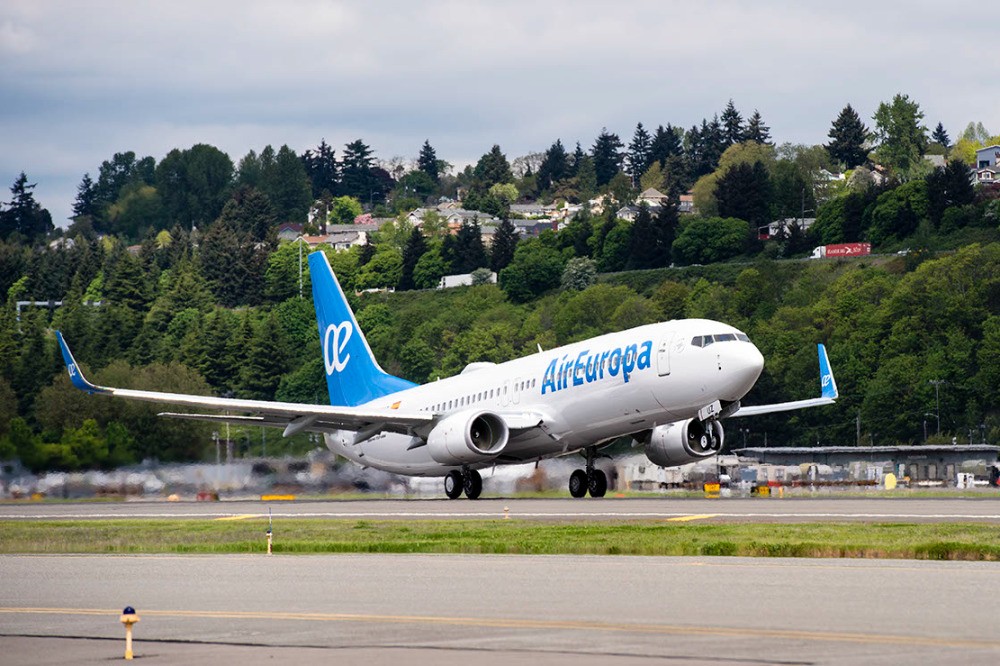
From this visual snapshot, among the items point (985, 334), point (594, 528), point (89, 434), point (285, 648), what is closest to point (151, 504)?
point (89, 434)

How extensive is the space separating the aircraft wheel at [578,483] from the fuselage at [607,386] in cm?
93

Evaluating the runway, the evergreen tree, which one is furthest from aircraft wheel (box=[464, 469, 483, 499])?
the evergreen tree

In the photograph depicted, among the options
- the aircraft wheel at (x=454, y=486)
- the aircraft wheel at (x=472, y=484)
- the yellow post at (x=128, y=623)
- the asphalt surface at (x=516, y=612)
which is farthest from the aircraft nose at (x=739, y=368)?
the yellow post at (x=128, y=623)

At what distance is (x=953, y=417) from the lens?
147125 millimetres

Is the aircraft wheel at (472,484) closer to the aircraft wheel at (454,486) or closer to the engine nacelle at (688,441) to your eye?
the aircraft wheel at (454,486)

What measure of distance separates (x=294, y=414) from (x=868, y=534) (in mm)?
26727

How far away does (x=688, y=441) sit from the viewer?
161 feet

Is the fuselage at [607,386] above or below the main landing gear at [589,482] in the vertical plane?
above

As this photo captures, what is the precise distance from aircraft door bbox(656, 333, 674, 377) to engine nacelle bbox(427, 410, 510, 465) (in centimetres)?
622

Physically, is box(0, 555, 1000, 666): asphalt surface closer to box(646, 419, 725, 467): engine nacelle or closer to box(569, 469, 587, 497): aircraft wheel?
box(646, 419, 725, 467): engine nacelle

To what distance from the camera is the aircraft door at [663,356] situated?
4756 cm

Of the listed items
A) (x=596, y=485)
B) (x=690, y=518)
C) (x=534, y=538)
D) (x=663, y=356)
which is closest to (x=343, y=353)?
(x=596, y=485)

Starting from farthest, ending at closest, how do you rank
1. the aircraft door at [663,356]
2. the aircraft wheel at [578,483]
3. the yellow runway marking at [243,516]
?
the aircraft wheel at [578,483], the aircraft door at [663,356], the yellow runway marking at [243,516]

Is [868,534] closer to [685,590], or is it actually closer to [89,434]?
[685,590]
